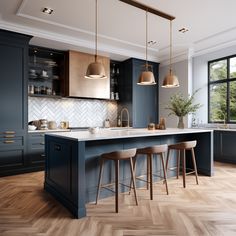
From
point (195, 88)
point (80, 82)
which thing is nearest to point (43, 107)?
point (80, 82)

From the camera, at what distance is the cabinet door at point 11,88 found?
13.8 ft

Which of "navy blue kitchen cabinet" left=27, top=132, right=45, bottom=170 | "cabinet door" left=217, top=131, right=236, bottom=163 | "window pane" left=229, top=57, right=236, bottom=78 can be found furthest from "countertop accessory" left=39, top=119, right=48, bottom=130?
"window pane" left=229, top=57, right=236, bottom=78

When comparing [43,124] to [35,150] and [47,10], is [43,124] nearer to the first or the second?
[35,150]

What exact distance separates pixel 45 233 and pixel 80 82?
12.7ft

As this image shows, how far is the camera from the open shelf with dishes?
5.11 meters

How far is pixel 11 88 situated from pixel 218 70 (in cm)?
523

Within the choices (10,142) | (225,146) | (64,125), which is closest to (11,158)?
(10,142)

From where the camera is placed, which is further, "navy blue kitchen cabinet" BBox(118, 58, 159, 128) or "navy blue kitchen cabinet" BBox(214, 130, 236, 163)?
"navy blue kitchen cabinet" BBox(118, 58, 159, 128)

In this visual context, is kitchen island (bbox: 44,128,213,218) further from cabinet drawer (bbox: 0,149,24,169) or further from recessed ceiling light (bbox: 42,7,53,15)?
recessed ceiling light (bbox: 42,7,53,15)

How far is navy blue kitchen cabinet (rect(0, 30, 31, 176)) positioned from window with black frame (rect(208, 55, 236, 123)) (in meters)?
4.85

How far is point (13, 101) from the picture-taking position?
4.32 metres

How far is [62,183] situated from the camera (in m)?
2.91

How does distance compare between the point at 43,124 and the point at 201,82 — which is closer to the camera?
the point at 43,124

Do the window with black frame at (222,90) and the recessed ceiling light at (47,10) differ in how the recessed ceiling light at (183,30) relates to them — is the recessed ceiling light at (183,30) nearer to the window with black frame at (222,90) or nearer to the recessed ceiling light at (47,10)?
the window with black frame at (222,90)
